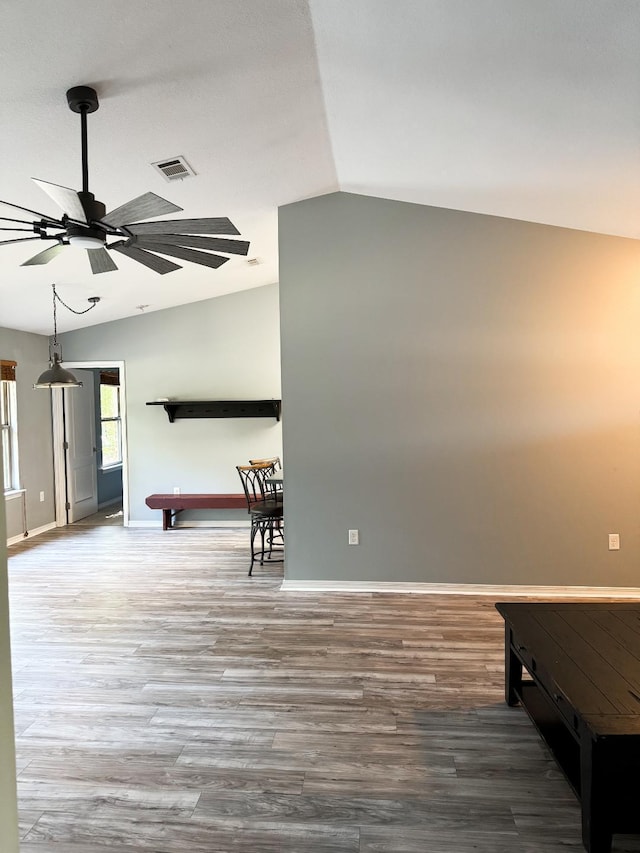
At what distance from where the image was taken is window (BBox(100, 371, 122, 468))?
8.45 metres

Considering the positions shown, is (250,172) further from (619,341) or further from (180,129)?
(619,341)

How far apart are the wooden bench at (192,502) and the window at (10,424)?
1.49 metres

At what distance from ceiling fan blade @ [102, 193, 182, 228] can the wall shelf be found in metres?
4.48

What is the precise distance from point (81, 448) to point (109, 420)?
126cm

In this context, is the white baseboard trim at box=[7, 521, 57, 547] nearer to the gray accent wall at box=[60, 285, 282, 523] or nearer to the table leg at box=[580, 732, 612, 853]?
the gray accent wall at box=[60, 285, 282, 523]

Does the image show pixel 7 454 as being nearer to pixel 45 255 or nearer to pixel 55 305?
pixel 55 305

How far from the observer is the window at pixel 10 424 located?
5965mm

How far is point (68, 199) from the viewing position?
2.02m

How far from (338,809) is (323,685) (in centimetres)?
89

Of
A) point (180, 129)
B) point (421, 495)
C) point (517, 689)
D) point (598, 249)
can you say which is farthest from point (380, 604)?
point (180, 129)

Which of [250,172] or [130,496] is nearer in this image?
[250,172]

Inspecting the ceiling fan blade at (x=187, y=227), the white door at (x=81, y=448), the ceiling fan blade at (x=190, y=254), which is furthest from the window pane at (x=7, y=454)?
the ceiling fan blade at (x=187, y=227)

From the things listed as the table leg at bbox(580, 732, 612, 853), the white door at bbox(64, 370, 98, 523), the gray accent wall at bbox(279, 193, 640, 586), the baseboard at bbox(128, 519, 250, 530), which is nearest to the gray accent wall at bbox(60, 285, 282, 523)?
the baseboard at bbox(128, 519, 250, 530)

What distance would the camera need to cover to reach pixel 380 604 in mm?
4086
